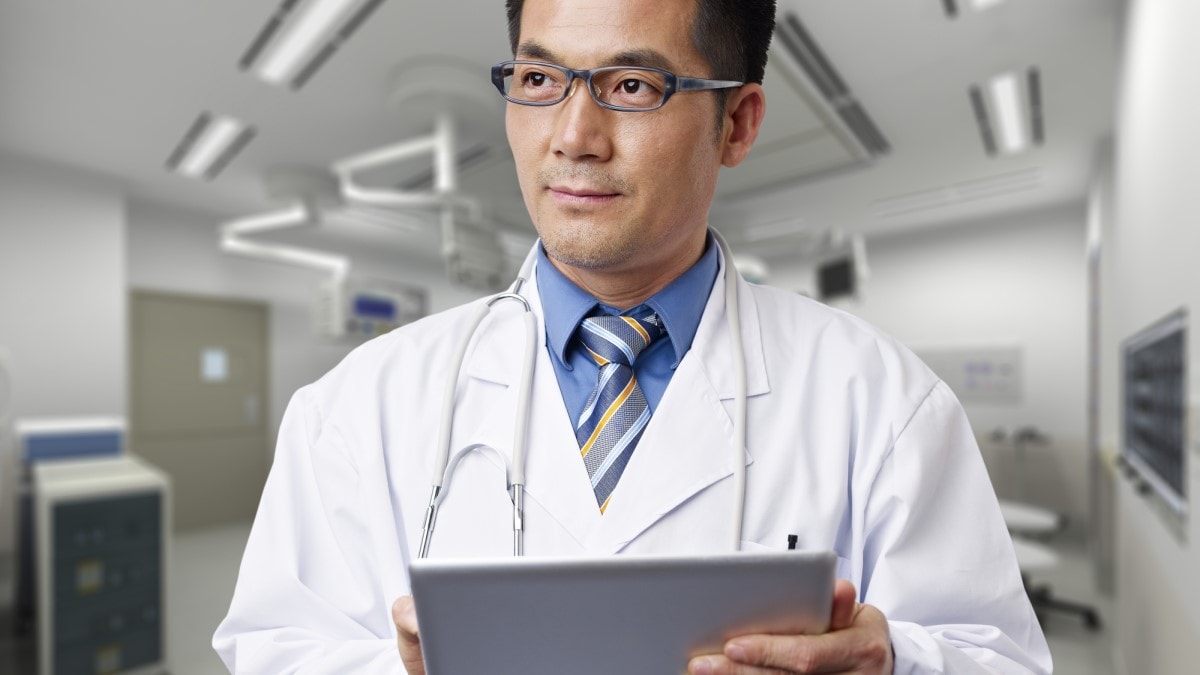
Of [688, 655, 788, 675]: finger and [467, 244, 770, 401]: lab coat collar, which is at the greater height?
[467, 244, 770, 401]: lab coat collar

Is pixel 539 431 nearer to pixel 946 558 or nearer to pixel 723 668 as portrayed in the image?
pixel 723 668

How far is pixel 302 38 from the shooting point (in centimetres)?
271

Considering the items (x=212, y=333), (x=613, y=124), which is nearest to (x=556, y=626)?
(x=613, y=124)

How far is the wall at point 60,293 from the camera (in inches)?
159

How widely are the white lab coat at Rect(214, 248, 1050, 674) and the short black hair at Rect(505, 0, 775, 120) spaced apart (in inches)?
12.8

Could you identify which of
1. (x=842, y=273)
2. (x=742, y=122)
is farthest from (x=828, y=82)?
(x=742, y=122)

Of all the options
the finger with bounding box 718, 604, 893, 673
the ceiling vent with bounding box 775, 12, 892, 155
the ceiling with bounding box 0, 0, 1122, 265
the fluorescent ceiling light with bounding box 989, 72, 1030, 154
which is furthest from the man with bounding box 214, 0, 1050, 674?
the fluorescent ceiling light with bounding box 989, 72, 1030, 154

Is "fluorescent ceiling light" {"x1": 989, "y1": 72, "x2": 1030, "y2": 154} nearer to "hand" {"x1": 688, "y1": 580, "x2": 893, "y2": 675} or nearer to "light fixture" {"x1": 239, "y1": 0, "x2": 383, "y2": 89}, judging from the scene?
"light fixture" {"x1": 239, "y1": 0, "x2": 383, "y2": 89}

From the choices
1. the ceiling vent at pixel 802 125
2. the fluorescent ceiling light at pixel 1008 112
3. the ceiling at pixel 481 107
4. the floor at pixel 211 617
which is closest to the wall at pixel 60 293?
the ceiling at pixel 481 107

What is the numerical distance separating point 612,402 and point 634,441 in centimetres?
6

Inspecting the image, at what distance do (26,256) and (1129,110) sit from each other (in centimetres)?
576

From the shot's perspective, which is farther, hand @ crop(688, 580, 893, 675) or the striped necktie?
the striped necktie

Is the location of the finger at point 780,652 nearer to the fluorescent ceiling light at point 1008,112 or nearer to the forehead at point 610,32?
the forehead at point 610,32

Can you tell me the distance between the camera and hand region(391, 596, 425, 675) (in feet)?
1.92
